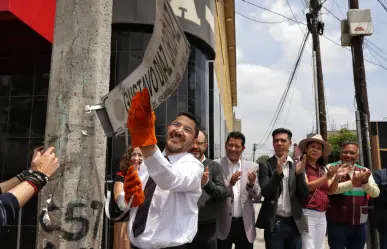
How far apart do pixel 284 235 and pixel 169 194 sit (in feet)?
6.94

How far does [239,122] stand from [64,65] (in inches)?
1516

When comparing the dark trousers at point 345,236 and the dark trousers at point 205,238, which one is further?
the dark trousers at point 345,236

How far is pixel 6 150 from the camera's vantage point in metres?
7.50

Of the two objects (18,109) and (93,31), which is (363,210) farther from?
(18,109)

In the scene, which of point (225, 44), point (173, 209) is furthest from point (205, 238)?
point (225, 44)

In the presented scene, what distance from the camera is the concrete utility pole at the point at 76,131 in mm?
2338

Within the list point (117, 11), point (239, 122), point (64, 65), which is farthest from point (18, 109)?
point (239, 122)

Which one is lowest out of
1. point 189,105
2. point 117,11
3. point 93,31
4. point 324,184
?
point 324,184

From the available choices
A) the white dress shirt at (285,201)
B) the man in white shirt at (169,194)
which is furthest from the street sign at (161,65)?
the white dress shirt at (285,201)

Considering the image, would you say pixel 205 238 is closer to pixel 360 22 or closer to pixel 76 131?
pixel 76 131

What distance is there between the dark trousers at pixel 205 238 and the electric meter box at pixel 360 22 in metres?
6.80

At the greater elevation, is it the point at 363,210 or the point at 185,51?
the point at 185,51

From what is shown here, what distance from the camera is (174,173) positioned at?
6.70 ft

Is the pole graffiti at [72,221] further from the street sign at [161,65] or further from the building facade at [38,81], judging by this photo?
the building facade at [38,81]
